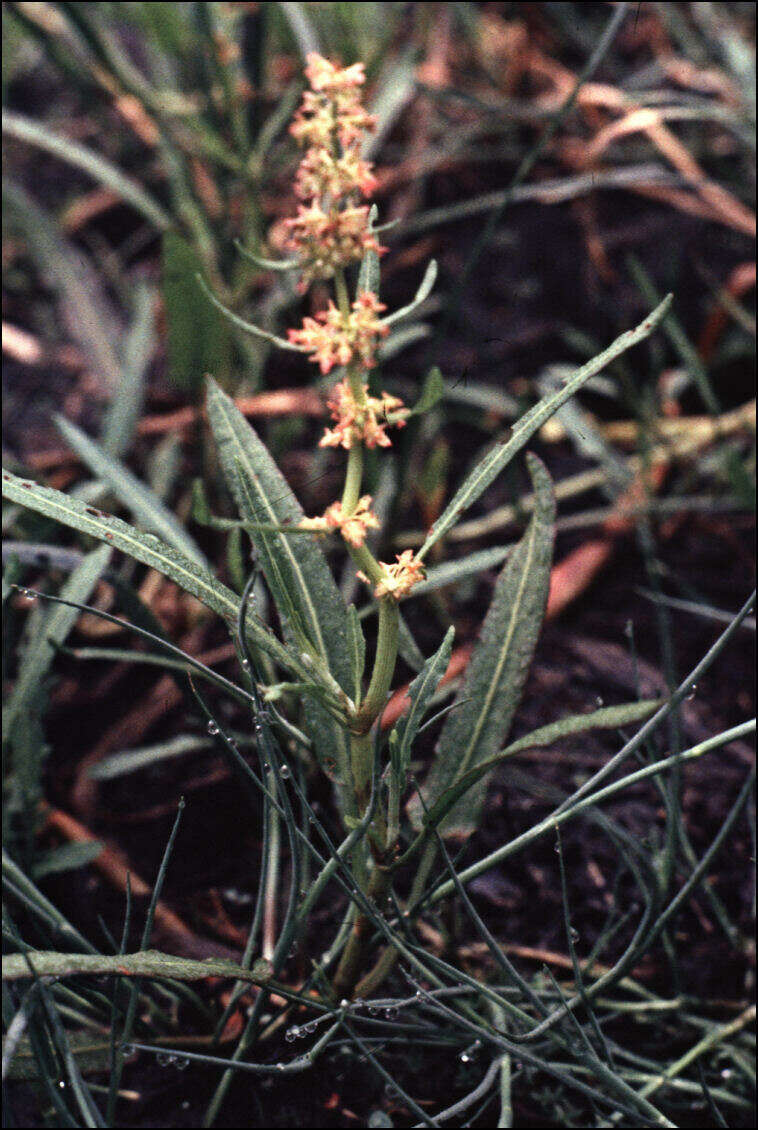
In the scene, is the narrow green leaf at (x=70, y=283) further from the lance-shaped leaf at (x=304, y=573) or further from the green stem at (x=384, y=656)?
the green stem at (x=384, y=656)

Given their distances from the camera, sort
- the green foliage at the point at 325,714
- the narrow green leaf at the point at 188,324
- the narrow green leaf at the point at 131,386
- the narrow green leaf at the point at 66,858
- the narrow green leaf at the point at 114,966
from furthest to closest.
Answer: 1. the narrow green leaf at the point at 131,386
2. the narrow green leaf at the point at 188,324
3. the narrow green leaf at the point at 66,858
4. the green foliage at the point at 325,714
5. the narrow green leaf at the point at 114,966

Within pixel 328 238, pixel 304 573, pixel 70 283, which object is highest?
pixel 70 283

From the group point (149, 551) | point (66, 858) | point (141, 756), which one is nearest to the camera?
point (149, 551)

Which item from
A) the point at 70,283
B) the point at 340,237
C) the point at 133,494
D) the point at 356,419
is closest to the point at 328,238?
the point at 340,237

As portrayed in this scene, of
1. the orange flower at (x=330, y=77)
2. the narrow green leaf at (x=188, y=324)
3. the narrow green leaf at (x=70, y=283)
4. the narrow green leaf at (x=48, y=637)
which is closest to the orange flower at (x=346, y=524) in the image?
the orange flower at (x=330, y=77)

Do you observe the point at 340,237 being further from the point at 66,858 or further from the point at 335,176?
the point at 66,858

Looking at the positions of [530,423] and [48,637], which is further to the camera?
[48,637]

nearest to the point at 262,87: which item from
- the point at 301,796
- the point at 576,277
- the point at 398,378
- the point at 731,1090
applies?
the point at 398,378
